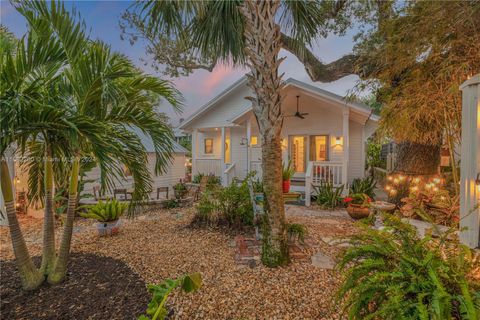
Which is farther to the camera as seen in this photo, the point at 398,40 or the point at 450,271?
Result: the point at 398,40

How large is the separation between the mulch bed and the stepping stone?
2.55 m

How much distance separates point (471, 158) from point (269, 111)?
299cm

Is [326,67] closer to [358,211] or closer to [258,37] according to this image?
[358,211]

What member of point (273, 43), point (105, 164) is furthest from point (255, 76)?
point (105, 164)

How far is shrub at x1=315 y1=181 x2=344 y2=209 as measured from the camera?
7902 mm

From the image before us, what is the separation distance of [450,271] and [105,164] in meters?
3.38

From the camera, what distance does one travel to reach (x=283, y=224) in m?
3.54

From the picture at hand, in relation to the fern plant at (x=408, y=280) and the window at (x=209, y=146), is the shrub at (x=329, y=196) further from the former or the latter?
the window at (x=209, y=146)

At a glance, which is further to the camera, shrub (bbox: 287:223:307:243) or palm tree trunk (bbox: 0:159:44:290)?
shrub (bbox: 287:223:307:243)

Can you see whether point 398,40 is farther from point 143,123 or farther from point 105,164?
point 105,164

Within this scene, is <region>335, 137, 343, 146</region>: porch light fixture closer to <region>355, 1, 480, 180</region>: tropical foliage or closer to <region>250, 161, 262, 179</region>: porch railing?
<region>250, 161, 262, 179</region>: porch railing

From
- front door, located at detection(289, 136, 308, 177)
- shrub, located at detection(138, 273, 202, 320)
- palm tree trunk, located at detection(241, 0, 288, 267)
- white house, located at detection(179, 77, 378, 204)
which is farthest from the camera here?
front door, located at detection(289, 136, 308, 177)

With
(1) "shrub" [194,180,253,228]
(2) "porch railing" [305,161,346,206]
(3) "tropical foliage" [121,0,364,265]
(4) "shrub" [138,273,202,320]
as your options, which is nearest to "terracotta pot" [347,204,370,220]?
(2) "porch railing" [305,161,346,206]

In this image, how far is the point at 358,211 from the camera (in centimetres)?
627
